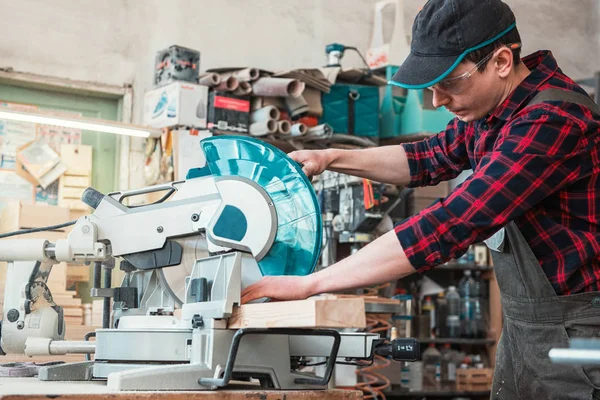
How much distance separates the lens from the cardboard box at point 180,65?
4.91 m

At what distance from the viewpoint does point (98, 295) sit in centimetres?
190

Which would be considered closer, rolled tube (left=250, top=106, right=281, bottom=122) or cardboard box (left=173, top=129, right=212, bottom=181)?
cardboard box (left=173, top=129, right=212, bottom=181)

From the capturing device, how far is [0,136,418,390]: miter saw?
1.55m

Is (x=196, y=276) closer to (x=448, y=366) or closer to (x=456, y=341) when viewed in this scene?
(x=456, y=341)

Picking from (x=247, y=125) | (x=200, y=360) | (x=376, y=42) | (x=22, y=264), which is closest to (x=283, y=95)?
(x=247, y=125)

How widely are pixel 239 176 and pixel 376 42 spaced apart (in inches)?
178

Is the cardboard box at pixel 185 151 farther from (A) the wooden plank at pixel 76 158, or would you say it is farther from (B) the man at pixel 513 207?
(B) the man at pixel 513 207

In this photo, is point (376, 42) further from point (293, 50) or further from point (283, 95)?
point (283, 95)

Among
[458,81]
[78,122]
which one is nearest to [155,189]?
[458,81]

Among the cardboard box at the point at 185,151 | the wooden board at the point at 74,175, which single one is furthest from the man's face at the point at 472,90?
the wooden board at the point at 74,175

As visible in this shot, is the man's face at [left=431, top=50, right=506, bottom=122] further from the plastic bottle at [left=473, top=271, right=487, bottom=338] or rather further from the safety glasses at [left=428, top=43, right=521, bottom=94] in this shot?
the plastic bottle at [left=473, top=271, right=487, bottom=338]

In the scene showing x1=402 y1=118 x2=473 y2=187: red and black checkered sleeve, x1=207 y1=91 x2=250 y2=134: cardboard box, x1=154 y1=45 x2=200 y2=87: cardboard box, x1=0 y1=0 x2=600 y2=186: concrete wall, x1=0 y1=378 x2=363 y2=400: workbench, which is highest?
x1=0 y1=0 x2=600 y2=186: concrete wall

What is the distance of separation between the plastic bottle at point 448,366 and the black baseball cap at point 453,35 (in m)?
4.43

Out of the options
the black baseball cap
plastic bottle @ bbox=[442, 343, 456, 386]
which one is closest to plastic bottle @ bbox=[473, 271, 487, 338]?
plastic bottle @ bbox=[442, 343, 456, 386]
